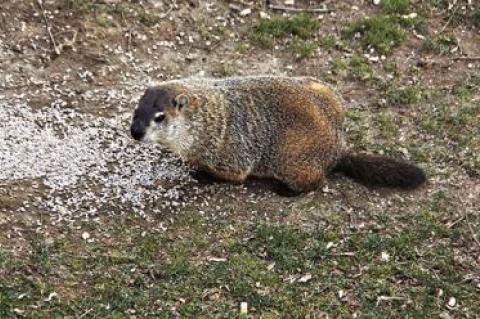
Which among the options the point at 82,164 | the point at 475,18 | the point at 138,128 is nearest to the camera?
the point at 138,128

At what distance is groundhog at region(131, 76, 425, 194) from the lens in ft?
19.3

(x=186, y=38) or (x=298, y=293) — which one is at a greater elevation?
(x=186, y=38)

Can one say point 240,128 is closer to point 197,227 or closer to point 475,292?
point 197,227

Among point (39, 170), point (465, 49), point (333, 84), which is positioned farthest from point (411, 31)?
point (39, 170)

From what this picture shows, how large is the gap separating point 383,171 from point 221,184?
49.1 inches

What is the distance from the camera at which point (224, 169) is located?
6031mm

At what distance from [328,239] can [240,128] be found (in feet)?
3.59

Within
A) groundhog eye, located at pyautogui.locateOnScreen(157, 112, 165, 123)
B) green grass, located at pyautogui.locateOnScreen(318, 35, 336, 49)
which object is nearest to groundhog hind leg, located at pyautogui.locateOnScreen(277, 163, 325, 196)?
groundhog eye, located at pyautogui.locateOnScreen(157, 112, 165, 123)

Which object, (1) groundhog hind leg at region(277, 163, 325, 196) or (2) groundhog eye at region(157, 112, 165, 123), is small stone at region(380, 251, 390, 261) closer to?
(1) groundhog hind leg at region(277, 163, 325, 196)

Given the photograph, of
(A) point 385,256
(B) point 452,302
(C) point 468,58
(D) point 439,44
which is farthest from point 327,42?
(B) point 452,302

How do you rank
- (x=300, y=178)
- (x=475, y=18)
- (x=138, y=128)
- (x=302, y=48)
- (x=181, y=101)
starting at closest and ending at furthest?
1. (x=138, y=128)
2. (x=181, y=101)
3. (x=300, y=178)
4. (x=302, y=48)
5. (x=475, y=18)

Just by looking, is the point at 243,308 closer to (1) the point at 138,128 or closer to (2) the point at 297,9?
(1) the point at 138,128

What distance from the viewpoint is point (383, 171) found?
5.95 m

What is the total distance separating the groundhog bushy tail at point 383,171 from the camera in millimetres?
5941
